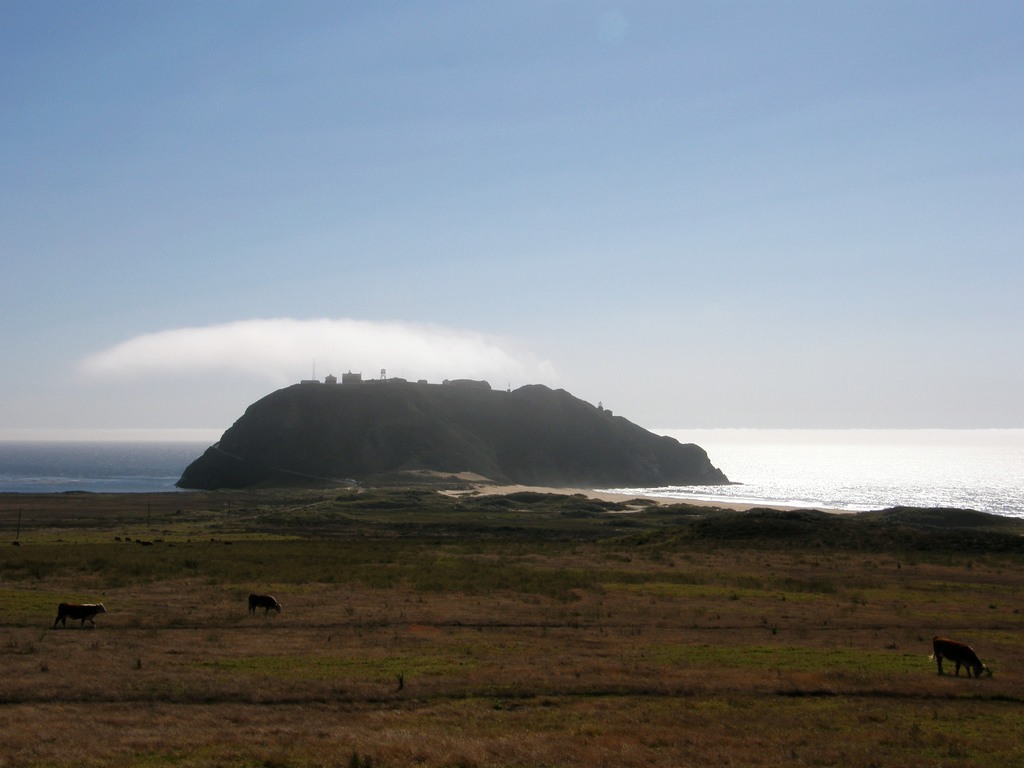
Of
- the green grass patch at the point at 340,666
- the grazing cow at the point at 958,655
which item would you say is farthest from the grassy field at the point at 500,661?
the grazing cow at the point at 958,655

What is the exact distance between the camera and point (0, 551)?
5759cm

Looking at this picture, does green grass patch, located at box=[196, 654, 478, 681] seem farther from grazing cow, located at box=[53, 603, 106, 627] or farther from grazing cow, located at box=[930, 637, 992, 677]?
grazing cow, located at box=[930, 637, 992, 677]

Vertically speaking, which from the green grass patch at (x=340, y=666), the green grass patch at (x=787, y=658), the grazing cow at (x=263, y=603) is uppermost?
the grazing cow at (x=263, y=603)

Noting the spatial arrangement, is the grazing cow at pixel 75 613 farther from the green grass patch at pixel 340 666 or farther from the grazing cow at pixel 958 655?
the grazing cow at pixel 958 655

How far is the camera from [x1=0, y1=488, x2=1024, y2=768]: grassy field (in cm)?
1638

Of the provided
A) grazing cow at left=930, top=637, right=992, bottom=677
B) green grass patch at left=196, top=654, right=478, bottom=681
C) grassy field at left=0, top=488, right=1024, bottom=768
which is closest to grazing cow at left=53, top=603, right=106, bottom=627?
grassy field at left=0, top=488, right=1024, bottom=768

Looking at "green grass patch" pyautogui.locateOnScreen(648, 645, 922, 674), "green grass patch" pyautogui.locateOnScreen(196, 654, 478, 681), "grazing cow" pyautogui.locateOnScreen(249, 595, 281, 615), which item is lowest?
"green grass patch" pyautogui.locateOnScreen(648, 645, 922, 674)

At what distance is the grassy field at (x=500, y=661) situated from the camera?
53.7 ft

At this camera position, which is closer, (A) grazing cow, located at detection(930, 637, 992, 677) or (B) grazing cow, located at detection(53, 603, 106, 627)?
(A) grazing cow, located at detection(930, 637, 992, 677)

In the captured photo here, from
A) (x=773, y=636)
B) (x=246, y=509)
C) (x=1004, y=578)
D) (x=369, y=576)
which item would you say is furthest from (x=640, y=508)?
(x=773, y=636)

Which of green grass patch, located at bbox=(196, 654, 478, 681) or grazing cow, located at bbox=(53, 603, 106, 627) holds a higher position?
grazing cow, located at bbox=(53, 603, 106, 627)

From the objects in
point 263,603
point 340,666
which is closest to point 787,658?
point 340,666

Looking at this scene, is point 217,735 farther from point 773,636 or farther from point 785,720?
point 773,636

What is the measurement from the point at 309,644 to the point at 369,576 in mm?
19049
